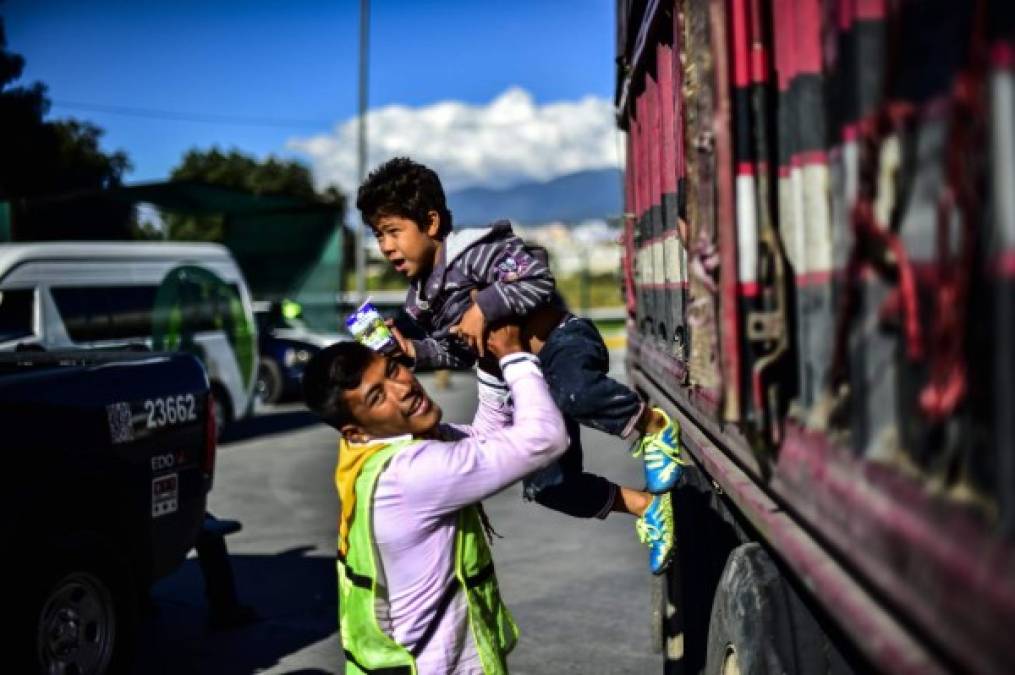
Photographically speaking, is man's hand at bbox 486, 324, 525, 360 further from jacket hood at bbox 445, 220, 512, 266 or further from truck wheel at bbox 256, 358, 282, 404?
truck wheel at bbox 256, 358, 282, 404

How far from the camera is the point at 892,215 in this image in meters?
1.72

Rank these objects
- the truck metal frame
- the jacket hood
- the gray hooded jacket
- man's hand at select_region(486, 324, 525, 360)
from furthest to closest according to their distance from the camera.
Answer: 1. the jacket hood
2. the gray hooded jacket
3. man's hand at select_region(486, 324, 525, 360)
4. the truck metal frame

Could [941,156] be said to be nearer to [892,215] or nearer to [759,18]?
[892,215]

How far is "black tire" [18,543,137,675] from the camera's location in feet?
15.9

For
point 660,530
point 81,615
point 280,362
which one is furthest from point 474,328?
point 280,362

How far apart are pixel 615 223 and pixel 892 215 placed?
6751 millimetres

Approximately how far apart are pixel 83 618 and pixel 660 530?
8.97ft

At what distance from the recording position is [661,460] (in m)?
3.77

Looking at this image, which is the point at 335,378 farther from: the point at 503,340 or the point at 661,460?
the point at 661,460

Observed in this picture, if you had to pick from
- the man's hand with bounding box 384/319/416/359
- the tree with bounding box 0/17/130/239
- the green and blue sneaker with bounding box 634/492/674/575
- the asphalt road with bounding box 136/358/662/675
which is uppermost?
the tree with bounding box 0/17/130/239

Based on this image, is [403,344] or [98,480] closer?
[403,344]

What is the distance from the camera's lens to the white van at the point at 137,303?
11719 mm

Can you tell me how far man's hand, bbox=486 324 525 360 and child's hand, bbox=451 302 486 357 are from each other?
0.09 feet

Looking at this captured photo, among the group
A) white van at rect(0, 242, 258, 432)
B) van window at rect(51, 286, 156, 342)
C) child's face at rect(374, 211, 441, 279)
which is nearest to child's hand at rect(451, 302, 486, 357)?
child's face at rect(374, 211, 441, 279)
